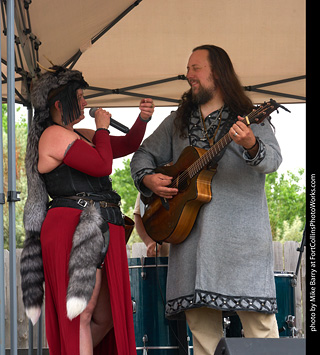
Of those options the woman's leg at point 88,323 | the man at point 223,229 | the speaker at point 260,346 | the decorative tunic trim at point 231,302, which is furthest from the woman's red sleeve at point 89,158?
the speaker at point 260,346

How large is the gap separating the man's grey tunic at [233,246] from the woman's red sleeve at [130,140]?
58 centimetres

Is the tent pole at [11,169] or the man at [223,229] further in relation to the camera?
the man at [223,229]

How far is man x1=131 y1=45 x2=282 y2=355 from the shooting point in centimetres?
325

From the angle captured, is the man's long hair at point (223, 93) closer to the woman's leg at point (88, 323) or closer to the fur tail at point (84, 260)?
the fur tail at point (84, 260)

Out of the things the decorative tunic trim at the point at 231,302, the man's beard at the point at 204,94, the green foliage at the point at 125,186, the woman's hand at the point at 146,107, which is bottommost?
the decorative tunic trim at the point at 231,302

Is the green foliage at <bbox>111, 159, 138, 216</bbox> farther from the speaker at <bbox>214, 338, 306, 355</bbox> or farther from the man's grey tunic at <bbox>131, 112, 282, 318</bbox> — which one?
the speaker at <bbox>214, 338, 306, 355</bbox>

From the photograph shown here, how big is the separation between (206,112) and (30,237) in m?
1.21

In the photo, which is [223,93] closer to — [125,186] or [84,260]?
[84,260]

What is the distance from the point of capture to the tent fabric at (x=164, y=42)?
4.45 metres

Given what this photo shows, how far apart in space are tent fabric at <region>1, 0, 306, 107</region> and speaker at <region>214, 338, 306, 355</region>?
8.69 ft

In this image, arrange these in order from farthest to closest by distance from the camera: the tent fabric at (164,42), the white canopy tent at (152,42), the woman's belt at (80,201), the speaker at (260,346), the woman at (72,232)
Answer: the tent fabric at (164,42), the white canopy tent at (152,42), the woman's belt at (80,201), the woman at (72,232), the speaker at (260,346)

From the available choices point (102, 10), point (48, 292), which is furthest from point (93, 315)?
point (102, 10)

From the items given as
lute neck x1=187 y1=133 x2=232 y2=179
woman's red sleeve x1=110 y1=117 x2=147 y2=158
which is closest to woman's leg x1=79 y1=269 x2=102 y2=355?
lute neck x1=187 y1=133 x2=232 y2=179

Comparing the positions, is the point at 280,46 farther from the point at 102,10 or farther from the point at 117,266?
the point at 117,266
